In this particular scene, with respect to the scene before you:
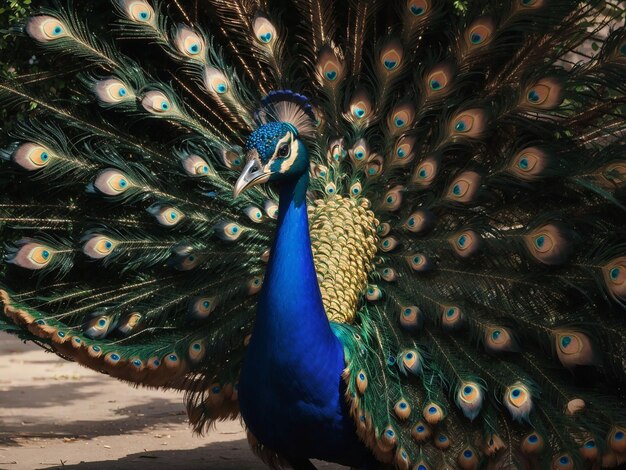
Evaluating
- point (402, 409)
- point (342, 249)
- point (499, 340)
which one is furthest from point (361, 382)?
point (342, 249)

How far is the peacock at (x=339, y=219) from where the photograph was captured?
11.1 ft

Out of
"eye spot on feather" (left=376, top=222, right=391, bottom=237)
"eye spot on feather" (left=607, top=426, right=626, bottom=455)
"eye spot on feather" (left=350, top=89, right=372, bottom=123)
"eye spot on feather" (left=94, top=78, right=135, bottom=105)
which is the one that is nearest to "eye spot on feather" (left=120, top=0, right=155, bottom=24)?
"eye spot on feather" (left=94, top=78, right=135, bottom=105)

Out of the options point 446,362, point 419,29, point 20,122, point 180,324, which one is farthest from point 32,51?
point 446,362

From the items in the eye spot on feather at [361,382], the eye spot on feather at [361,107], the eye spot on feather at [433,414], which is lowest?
the eye spot on feather at [433,414]

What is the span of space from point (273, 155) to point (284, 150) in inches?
2.5

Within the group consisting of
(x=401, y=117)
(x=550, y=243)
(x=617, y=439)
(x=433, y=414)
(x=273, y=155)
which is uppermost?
(x=401, y=117)

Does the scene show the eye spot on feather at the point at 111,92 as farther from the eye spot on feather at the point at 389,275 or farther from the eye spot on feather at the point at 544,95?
the eye spot on feather at the point at 544,95

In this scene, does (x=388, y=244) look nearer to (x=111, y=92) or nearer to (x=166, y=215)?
(x=166, y=215)

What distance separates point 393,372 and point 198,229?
3.68 ft

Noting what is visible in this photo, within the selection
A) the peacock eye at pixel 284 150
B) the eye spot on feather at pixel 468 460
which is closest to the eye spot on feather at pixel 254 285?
the peacock eye at pixel 284 150

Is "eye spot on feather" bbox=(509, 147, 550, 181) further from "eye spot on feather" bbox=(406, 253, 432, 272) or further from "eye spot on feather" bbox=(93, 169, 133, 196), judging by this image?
"eye spot on feather" bbox=(93, 169, 133, 196)

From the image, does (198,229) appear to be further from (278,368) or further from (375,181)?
(278,368)

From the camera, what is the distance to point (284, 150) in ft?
10.8

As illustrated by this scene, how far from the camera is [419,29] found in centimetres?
402
